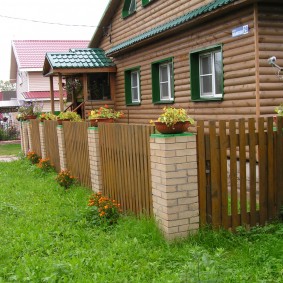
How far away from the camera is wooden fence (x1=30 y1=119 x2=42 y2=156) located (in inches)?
533

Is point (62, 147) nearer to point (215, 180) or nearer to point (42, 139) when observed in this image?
point (42, 139)

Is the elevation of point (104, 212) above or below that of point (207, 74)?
below

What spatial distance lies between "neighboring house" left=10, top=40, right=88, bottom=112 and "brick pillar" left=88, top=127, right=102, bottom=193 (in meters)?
21.9

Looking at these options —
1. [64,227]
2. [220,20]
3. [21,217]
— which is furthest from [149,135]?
[220,20]

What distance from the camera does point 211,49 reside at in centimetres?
957

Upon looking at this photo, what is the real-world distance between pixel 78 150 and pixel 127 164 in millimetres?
3036

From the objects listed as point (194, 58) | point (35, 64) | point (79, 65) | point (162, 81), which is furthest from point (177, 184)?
point (35, 64)

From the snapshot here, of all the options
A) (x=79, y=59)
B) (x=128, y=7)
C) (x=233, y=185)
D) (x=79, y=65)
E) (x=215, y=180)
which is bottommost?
(x=233, y=185)

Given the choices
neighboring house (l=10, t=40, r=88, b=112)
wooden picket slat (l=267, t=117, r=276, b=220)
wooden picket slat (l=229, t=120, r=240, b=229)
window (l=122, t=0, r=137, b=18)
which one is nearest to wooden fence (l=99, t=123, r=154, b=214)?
wooden picket slat (l=229, t=120, r=240, b=229)

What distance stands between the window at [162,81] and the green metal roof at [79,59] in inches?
128

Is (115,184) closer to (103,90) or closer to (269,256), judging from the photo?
(269,256)

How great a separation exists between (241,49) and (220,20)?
3.43ft

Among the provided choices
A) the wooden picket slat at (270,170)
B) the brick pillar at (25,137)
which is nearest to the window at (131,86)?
the brick pillar at (25,137)

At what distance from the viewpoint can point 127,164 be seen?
20.6 feet
